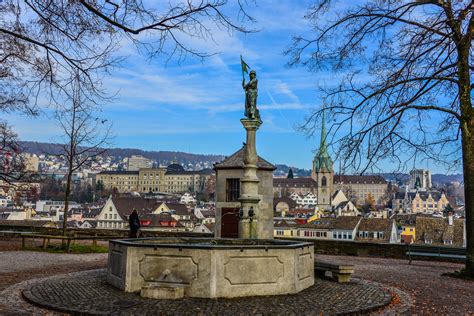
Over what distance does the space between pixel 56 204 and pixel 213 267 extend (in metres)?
140

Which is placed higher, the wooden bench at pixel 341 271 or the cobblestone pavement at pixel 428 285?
the wooden bench at pixel 341 271

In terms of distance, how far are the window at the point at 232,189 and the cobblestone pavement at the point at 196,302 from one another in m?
14.6

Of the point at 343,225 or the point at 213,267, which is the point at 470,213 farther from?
the point at 343,225

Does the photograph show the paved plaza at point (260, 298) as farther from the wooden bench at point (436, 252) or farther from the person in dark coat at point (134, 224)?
the person in dark coat at point (134, 224)

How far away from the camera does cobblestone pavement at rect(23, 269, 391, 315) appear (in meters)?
7.61

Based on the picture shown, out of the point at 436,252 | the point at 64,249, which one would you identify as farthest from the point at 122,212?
the point at 436,252

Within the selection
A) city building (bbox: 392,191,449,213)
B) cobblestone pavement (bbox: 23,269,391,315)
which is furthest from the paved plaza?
city building (bbox: 392,191,449,213)

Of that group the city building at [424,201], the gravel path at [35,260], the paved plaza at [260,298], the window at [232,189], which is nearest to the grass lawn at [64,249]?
the gravel path at [35,260]

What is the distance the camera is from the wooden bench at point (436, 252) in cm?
1578

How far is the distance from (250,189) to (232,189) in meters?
10.4

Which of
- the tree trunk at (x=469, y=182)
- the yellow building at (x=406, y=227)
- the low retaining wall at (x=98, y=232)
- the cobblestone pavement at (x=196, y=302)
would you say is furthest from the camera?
the yellow building at (x=406, y=227)

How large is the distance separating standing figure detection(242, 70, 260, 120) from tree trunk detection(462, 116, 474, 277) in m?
6.24

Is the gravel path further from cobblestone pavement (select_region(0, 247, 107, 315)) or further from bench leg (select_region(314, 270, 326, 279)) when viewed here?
bench leg (select_region(314, 270, 326, 279))

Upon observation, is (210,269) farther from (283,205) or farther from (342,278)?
(283,205)
